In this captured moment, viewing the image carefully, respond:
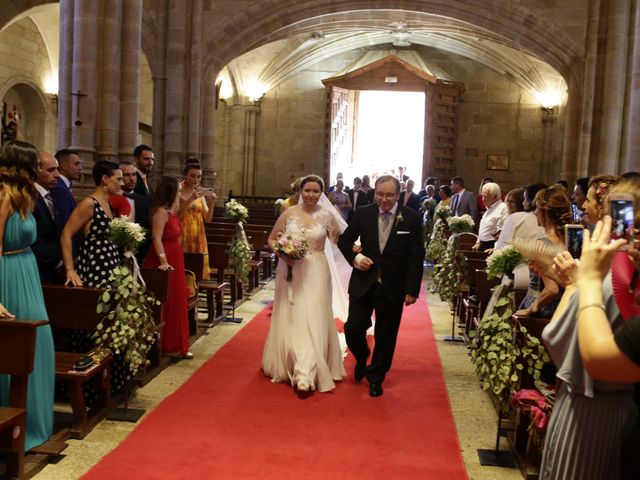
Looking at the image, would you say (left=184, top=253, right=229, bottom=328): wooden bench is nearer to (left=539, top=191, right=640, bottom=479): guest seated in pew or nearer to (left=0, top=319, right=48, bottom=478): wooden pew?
(left=0, top=319, right=48, bottom=478): wooden pew

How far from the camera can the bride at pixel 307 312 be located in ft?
17.4

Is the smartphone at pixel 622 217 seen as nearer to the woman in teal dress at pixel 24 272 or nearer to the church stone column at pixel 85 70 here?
the woman in teal dress at pixel 24 272

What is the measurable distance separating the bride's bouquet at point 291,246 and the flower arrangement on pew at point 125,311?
1186 mm

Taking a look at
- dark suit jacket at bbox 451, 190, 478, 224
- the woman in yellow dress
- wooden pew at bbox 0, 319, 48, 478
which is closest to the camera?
wooden pew at bbox 0, 319, 48, 478

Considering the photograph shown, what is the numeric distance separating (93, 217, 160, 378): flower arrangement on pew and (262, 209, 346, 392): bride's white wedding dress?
3.76 feet

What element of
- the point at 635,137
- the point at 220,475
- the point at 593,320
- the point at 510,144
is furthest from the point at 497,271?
the point at 510,144

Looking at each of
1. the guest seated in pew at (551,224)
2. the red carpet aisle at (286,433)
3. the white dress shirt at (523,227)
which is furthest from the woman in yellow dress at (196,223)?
the guest seated in pew at (551,224)

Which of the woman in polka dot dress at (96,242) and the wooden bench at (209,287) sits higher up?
the woman in polka dot dress at (96,242)

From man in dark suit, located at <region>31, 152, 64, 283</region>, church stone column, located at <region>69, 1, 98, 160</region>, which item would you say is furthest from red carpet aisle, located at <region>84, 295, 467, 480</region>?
church stone column, located at <region>69, 1, 98, 160</region>

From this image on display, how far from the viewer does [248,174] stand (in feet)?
72.6

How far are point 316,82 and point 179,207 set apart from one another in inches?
636

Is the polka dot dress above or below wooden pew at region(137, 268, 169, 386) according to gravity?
above

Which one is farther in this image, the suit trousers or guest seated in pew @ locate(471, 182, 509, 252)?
guest seated in pew @ locate(471, 182, 509, 252)

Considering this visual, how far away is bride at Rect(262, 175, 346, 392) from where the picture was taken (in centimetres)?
529
